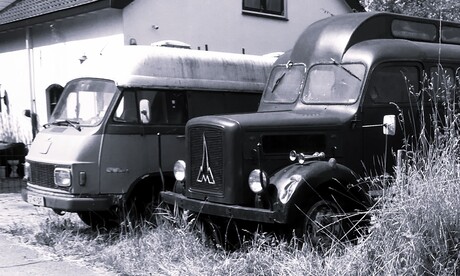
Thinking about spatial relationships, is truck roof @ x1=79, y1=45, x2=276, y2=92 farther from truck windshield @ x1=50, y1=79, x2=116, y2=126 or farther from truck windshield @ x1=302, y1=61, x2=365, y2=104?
truck windshield @ x1=302, y1=61, x2=365, y2=104

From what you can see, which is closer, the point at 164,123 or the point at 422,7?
the point at 164,123

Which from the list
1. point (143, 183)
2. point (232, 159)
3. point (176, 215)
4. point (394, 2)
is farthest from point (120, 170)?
point (394, 2)

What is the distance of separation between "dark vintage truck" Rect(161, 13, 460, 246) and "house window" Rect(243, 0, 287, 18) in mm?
7084

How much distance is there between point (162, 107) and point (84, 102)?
41.6 inches

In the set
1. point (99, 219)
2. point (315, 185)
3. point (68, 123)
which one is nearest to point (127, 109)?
point (68, 123)

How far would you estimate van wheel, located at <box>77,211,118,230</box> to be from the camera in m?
8.82

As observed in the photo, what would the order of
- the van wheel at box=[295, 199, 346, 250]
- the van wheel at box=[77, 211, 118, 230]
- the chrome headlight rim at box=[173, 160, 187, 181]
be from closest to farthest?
the van wheel at box=[295, 199, 346, 250], the chrome headlight rim at box=[173, 160, 187, 181], the van wheel at box=[77, 211, 118, 230]

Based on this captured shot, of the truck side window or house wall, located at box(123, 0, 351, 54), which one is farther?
house wall, located at box(123, 0, 351, 54)

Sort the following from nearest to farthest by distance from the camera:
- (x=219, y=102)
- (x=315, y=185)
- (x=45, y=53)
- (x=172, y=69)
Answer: (x=315, y=185), (x=172, y=69), (x=219, y=102), (x=45, y=53)

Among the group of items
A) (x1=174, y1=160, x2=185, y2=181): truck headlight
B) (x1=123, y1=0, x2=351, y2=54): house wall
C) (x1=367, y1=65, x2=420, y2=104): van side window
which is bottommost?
(x1=174, y1=160, x2=185, y2=181): truck headlight

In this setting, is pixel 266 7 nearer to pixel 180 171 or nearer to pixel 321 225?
pixel 180 171

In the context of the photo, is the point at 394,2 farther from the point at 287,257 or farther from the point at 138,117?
the point at 287,257

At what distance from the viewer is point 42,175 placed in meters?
8.54

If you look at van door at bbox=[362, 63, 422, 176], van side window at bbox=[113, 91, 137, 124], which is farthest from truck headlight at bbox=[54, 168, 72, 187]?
van door at bbox=[362, 63, 422, 176]
